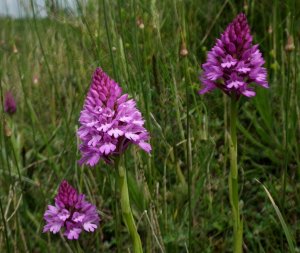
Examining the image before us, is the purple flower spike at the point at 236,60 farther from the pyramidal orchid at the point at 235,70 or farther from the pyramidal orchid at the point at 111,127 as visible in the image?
the pyramidal orchid at the point at 111,127

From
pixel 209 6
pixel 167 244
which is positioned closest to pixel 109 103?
pixel 167 244

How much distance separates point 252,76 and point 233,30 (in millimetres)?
129

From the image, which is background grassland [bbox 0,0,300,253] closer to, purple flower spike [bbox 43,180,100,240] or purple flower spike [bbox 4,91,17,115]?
purple flower spike [bbox 4,91,17,115]

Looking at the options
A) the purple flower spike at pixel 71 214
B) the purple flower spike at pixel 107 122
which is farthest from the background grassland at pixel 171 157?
the purple flower spike at pixel 107 122

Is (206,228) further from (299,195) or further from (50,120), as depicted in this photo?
(50,120)

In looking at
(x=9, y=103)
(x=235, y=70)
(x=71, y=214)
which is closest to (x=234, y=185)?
(x=235, y=70)

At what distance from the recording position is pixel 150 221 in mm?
1625

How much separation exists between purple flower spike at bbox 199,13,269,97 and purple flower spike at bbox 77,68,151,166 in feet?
0.92

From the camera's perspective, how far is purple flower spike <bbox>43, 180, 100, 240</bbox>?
140 cm

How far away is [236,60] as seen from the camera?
1300mm

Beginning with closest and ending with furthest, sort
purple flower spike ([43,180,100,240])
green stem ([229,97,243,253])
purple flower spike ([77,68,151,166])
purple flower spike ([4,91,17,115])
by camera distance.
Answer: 1. purple flower spike ([77,68,151,166])
2. green stem ([229,97,243,253])
3. purple flower spike ([43,180,100,240])
4. purple flower spike ([4,91,17,115])

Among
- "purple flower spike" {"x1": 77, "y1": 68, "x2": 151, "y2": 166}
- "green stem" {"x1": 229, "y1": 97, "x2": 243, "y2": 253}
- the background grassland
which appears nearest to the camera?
"purple flower spike" {"x1": 77, "y1": 68, "x2": 151, "y2": 166}

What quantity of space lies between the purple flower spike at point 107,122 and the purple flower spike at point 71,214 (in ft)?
0.89

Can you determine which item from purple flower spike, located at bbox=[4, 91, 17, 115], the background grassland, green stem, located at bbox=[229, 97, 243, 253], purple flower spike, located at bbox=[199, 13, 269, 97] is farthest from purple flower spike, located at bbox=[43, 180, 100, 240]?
purple flower spike, located at bbox=[4, 91, 17, 115]
